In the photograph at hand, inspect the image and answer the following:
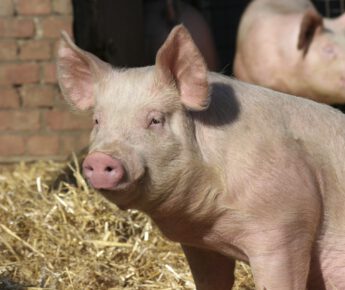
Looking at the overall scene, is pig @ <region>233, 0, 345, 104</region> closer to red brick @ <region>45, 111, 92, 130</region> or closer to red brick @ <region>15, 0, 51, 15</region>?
red brick @ <region>45, 111, 92, 130</region>

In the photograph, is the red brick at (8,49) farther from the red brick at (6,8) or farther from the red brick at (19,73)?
the red brick at (6,8)

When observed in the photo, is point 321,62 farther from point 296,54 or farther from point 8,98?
point 8,98

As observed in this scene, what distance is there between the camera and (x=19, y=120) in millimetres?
6762

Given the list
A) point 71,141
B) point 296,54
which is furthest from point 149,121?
point 296,54

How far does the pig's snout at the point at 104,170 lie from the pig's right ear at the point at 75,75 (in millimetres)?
519

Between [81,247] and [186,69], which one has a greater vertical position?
[186,69]

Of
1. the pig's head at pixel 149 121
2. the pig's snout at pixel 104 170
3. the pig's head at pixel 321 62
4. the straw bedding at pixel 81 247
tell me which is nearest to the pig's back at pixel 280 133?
the pig's head at pixel 149 121

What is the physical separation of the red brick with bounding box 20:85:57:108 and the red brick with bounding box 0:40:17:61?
0.21m

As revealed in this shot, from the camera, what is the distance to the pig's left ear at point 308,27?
7.35m

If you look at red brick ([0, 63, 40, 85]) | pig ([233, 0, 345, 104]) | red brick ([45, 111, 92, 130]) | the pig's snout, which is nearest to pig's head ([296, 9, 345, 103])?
pig ([233, 0, 345, 104])

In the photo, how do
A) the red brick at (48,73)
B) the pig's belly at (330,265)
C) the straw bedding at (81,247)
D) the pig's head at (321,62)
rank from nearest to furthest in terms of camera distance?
the pig's belly at (330,265) < the straw bedding at (81,247) < the red brick at (48,73) < the pig's head at (321,62)

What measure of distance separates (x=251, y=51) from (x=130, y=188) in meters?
4.78

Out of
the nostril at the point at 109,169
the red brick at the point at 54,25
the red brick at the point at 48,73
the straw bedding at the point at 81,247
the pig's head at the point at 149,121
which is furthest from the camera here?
the red brick at the point at 48,73

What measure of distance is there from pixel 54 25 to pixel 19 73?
374 millimetres
